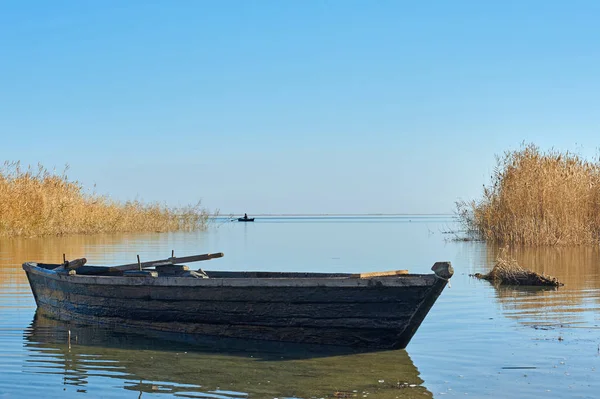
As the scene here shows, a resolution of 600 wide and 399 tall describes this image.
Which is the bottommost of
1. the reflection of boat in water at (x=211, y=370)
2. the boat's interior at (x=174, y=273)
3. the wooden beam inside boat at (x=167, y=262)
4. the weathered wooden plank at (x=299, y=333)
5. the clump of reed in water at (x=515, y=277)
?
the reflection of boat in water at (x=211, y=370)

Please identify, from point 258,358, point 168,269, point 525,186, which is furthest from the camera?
point 525,186

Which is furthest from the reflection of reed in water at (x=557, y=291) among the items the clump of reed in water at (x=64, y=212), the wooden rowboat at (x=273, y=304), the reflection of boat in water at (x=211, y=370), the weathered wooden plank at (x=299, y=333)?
the clump of reed in water at (x=64, y=212)

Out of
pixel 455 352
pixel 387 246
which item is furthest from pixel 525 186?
pixel 455 352

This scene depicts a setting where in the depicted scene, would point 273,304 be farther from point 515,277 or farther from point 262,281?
point 515,277

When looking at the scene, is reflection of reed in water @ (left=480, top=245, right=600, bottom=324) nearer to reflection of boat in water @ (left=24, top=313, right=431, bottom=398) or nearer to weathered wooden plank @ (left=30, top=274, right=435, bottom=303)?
weathered wooden plank @ (left=30, top=274, right=435, bottom=303)

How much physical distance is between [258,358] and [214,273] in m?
3.75

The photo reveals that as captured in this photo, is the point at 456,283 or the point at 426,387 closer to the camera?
the point at 426,387

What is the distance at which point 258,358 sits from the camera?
895cm

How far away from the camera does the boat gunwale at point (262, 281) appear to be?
28.9 ft

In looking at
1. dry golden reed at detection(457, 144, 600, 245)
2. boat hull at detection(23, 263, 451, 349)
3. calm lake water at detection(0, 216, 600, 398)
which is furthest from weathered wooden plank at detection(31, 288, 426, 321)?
dry golden reed at detection(457, 144, 600, 245)

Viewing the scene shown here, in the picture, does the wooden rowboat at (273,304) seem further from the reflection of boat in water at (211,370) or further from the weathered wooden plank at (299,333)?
the reflection of boat in water at (211,370)

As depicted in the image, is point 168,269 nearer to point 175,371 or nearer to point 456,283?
point 175,371

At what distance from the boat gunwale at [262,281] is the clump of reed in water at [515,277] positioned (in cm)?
698

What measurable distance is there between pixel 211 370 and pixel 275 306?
143 centimetres
